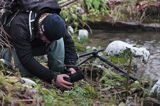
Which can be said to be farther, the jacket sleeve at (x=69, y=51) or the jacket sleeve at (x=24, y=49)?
the jacket sleeve at (x=69, y=51)

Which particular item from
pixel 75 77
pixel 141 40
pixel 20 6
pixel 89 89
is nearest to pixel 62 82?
pixel 75 77

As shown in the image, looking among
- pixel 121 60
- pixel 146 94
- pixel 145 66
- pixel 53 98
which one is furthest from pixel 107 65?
pixel 53 98

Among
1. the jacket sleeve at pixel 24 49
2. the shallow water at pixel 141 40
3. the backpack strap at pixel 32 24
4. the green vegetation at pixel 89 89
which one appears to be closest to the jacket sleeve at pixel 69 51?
the green vegetation at pixel 89 89

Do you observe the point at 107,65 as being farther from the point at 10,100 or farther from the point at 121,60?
the point at 10,100

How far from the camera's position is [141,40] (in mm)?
6320

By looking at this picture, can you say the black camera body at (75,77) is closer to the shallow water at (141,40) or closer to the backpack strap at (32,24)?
the backpack strap at (32,24)

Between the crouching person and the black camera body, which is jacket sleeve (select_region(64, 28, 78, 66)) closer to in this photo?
the crouching person

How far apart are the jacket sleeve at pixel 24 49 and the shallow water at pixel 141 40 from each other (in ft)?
5.50

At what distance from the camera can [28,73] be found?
3.85 m

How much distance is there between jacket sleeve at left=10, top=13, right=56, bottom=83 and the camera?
362cm

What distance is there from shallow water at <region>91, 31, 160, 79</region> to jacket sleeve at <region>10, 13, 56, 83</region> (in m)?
1.68

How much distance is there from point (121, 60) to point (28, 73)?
124 centimetres

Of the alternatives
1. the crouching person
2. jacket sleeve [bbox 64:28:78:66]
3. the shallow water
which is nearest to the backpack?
the crouching person

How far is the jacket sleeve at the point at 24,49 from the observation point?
362 cm
